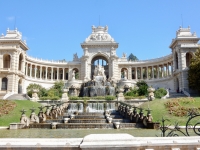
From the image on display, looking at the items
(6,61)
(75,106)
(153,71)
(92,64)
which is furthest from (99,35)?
(75,106)

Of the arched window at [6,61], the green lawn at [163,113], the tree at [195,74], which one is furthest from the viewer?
the arched window at [6,61]

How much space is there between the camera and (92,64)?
77812 millimetres

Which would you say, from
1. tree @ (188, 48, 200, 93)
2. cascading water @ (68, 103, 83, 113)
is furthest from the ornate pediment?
cascading water @ (68, 103, 83, 113)

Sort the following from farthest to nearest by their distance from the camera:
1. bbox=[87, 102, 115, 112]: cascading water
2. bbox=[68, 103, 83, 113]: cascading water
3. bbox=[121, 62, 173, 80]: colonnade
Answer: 1. bbox=[121, 62, 173, 80]: colonnade
2. bbox=[68, 103, 83, 113]: cascading water
3. bbox=[87, 102, 115, 112]: cascading water

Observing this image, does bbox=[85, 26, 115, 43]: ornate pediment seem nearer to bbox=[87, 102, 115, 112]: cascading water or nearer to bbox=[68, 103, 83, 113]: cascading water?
bbox=[68, 103, 83, 113]: cascading water

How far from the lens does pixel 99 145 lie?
4.41 metres

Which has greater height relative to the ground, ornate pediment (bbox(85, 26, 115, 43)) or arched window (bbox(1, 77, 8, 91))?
ornate pediment (bbox(85, 26, 115, 43))

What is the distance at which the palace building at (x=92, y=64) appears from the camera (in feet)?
188

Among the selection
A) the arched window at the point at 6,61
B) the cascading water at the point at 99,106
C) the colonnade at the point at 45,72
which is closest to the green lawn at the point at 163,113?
the cascading water at the point at 99,106

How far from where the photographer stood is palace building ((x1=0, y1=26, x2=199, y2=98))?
57.4 metres

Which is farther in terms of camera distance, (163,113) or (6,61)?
(6,61)

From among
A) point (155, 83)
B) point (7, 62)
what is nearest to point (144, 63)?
point (155, 83)

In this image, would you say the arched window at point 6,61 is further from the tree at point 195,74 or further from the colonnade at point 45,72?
the tree at point 195,74

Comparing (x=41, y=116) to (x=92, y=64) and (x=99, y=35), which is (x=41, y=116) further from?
(x=99, y=35)
